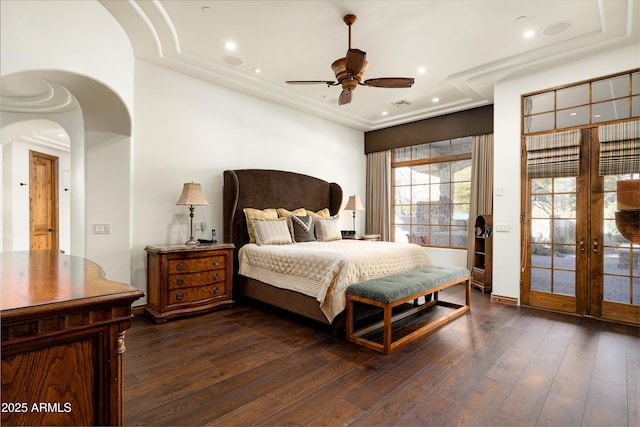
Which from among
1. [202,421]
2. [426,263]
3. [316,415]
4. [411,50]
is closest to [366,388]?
[316,415]

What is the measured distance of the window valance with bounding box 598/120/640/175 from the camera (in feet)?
10.9

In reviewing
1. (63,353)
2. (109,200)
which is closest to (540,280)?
(63,353)

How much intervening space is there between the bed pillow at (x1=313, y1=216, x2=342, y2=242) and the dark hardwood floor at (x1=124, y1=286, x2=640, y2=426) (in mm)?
1657

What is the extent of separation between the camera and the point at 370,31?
129 inches

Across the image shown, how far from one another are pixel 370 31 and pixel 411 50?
26.2 inches

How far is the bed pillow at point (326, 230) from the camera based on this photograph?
15.7 feet

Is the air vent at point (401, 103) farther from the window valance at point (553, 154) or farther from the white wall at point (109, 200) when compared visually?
the white wall at point (109, 200)

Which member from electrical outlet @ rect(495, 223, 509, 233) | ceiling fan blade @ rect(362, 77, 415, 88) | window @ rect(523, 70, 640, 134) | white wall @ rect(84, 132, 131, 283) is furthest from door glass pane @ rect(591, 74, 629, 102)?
white wall @ rect(84, 132, 131, 283)

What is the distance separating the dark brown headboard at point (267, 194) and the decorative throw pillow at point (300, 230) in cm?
47

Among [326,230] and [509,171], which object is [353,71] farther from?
[509,171]

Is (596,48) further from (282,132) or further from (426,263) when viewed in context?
(282,132)

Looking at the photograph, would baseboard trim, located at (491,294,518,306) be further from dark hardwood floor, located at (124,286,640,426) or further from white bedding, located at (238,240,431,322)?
white bedding, located at (238,240,431,322)

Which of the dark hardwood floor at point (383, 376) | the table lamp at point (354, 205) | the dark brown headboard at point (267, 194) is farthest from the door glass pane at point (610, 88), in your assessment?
the dark brown headboard at point (267, 194)

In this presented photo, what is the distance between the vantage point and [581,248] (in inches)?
146
